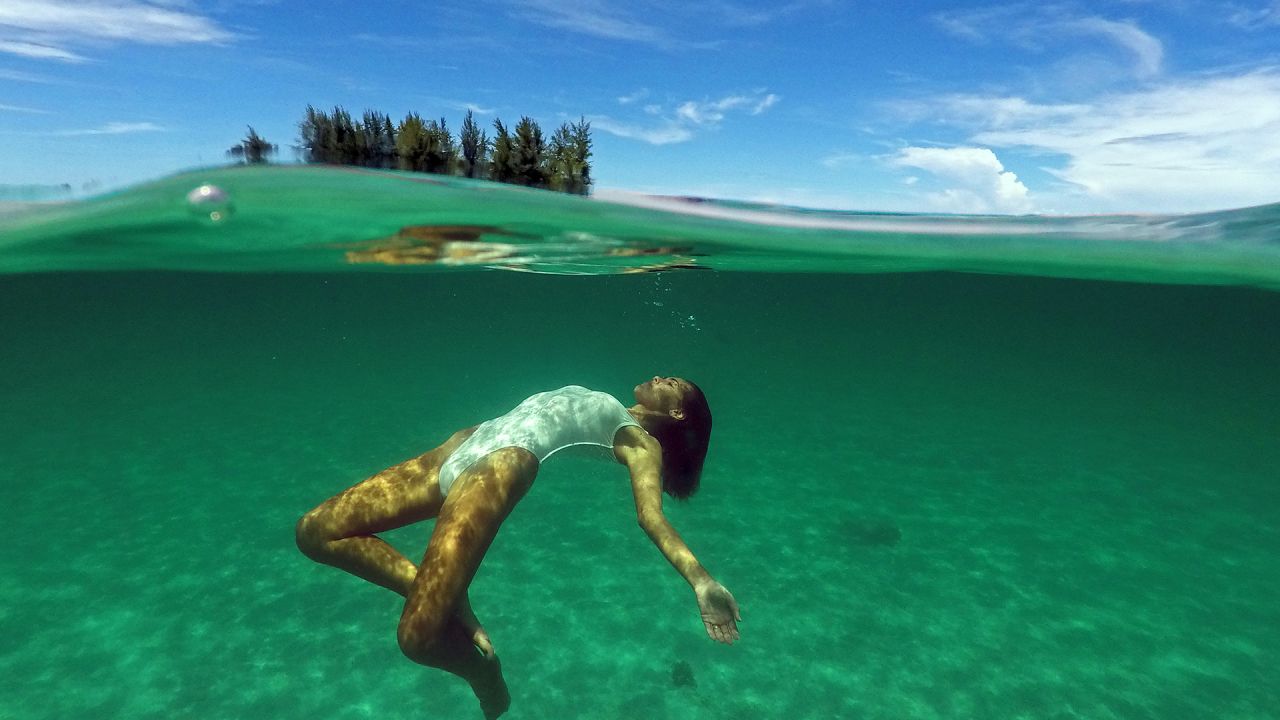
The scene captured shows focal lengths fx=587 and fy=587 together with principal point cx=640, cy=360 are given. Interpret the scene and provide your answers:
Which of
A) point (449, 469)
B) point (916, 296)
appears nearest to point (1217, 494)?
point (449, 469)

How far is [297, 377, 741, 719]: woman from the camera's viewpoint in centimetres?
339

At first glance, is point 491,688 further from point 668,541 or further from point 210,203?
point 210,203

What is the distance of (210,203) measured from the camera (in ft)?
31.3

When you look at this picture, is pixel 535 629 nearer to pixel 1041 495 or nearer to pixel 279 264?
pixel 1041 495

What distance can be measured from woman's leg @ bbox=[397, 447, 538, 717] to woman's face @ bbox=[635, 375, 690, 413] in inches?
50.7

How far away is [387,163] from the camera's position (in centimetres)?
1360

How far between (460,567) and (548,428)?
1.07 metres

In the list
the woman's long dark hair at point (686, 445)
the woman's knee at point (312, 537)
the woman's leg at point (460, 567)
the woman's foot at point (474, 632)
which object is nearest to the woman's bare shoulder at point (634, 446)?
the woman's long dark hair at point (686, 445)

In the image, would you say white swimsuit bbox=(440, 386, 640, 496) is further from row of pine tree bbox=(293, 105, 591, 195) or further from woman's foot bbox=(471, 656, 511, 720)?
row of pine tree bbox=(293, 105, 591, 195)

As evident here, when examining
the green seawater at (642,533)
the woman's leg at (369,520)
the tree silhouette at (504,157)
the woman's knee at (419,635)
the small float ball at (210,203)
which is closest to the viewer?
the woman's knee at (419,635)

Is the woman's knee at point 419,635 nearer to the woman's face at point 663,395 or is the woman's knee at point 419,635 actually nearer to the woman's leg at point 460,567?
the woman's leg at point 460,567

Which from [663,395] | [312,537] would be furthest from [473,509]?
[663,395]

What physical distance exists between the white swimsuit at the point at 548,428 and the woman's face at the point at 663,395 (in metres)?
0.52

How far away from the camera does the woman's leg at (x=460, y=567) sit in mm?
3373
